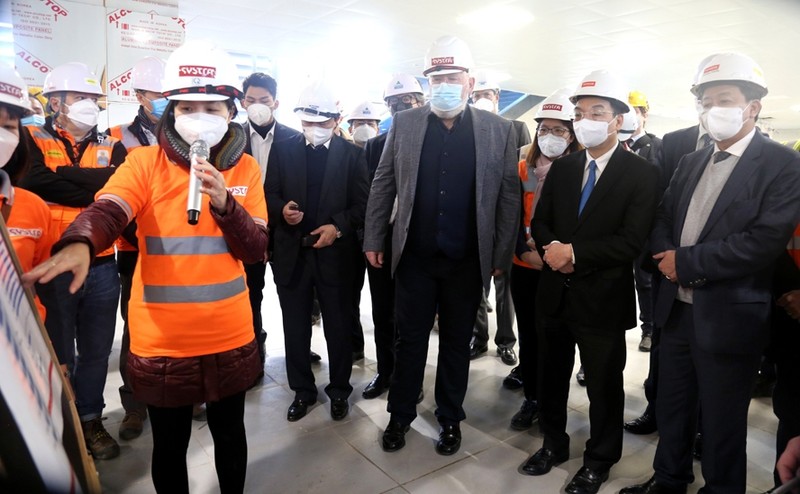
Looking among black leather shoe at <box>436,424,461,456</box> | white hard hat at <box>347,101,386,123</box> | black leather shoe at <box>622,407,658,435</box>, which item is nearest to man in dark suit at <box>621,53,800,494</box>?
black leather shoe at <box>622,407,658,435</box>

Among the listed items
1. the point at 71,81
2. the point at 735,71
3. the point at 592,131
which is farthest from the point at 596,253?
the point at 71,81

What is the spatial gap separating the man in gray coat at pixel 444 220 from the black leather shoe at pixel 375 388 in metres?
0.55

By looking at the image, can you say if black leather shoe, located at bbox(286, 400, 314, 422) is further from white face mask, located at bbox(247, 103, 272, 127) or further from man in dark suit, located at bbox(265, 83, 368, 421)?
white face mask, located at bbox(247, 103, 272, 127)

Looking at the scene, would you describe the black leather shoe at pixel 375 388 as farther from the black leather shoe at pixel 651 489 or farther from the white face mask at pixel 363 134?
the white face mask at pixel 363 134

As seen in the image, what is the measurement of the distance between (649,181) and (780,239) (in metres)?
0.50

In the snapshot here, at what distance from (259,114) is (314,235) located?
0.95 m

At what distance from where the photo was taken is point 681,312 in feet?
6.86

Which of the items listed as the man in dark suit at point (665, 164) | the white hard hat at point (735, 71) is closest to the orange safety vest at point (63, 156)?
the white hard hat at point (735, 71)

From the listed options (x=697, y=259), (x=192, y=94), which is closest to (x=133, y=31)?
(x=192, y=94)

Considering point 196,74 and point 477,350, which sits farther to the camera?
point 477,350

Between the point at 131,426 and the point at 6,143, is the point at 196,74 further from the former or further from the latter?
the point at 131,426

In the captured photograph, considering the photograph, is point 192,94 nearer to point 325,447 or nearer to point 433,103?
point 433,103

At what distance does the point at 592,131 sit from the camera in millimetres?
2242

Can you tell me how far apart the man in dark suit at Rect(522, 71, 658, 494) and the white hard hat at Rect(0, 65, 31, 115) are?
6.16 ft
